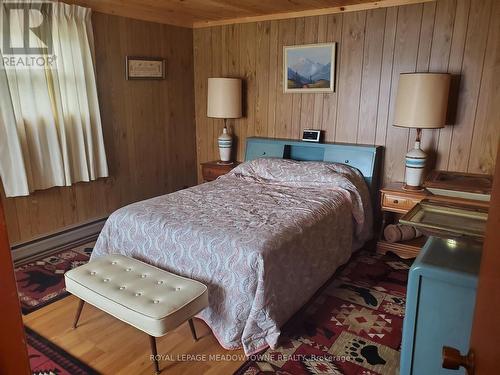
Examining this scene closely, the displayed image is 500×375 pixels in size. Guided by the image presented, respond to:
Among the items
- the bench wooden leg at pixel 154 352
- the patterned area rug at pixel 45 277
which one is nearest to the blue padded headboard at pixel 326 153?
the patterned area rug at pixel 45 277

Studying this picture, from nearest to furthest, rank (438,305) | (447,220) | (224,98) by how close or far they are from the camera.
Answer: (438,305) < (447,220) < (224,98)

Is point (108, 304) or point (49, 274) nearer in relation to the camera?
Answer: point (108, 304)

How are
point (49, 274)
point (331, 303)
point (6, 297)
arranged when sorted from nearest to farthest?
point (6, 297) → point (331, 303) → point (49, 274)

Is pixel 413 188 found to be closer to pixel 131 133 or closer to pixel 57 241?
pixel 131 133

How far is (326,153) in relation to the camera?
3586 millimetres

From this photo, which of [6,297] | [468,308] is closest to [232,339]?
[468,308]

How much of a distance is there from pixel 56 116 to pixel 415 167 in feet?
9.58

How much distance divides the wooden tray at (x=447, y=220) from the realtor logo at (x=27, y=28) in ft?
9.67

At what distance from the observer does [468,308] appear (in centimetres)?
118

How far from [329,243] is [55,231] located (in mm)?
2366

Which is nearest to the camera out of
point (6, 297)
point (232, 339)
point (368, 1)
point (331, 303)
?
point (6, 297)

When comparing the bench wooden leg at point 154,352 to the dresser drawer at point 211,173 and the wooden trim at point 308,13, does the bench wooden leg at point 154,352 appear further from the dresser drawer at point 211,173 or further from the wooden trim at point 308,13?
the wooden trim at point 308,13

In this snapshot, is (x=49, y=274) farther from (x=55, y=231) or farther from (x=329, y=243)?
(x=329, y=243)

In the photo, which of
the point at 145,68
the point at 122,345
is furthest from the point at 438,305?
the point at 145,68
